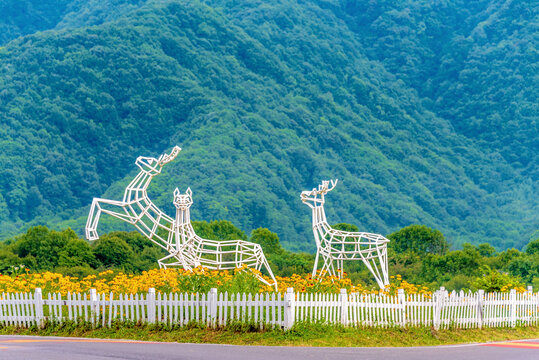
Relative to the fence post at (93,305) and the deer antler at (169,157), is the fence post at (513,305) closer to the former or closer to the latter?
the deer antler at (169,157)

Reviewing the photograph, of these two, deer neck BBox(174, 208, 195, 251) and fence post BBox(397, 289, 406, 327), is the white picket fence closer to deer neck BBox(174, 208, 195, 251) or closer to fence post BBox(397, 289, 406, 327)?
fence post BBox(397, 289, 406, 327)

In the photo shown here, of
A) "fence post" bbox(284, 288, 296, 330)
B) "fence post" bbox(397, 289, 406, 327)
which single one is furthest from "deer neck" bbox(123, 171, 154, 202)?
"fence post" bbox(284, 288, 296, 330)

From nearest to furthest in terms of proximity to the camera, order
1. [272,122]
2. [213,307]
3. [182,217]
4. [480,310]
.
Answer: [213,307], [480,310], [182,217], [272,122]

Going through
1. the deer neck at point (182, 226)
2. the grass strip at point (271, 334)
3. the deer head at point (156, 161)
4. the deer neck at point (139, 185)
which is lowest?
the grass strip at point (271, 334)

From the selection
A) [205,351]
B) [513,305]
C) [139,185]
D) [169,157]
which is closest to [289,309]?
[205,351]

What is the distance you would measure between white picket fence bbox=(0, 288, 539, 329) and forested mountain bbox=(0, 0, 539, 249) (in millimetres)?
94113

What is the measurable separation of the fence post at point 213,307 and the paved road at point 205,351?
4.10ft

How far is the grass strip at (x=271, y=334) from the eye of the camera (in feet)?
57.1

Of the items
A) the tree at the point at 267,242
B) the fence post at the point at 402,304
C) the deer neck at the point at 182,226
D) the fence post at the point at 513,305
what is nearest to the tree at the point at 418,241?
the tree at the point at 267,242

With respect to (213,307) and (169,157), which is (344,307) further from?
(169,157)

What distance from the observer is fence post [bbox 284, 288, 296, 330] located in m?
17.3

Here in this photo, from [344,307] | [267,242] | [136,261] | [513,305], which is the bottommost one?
[136,261]

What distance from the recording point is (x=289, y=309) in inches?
683

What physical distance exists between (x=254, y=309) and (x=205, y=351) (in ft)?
7.78
